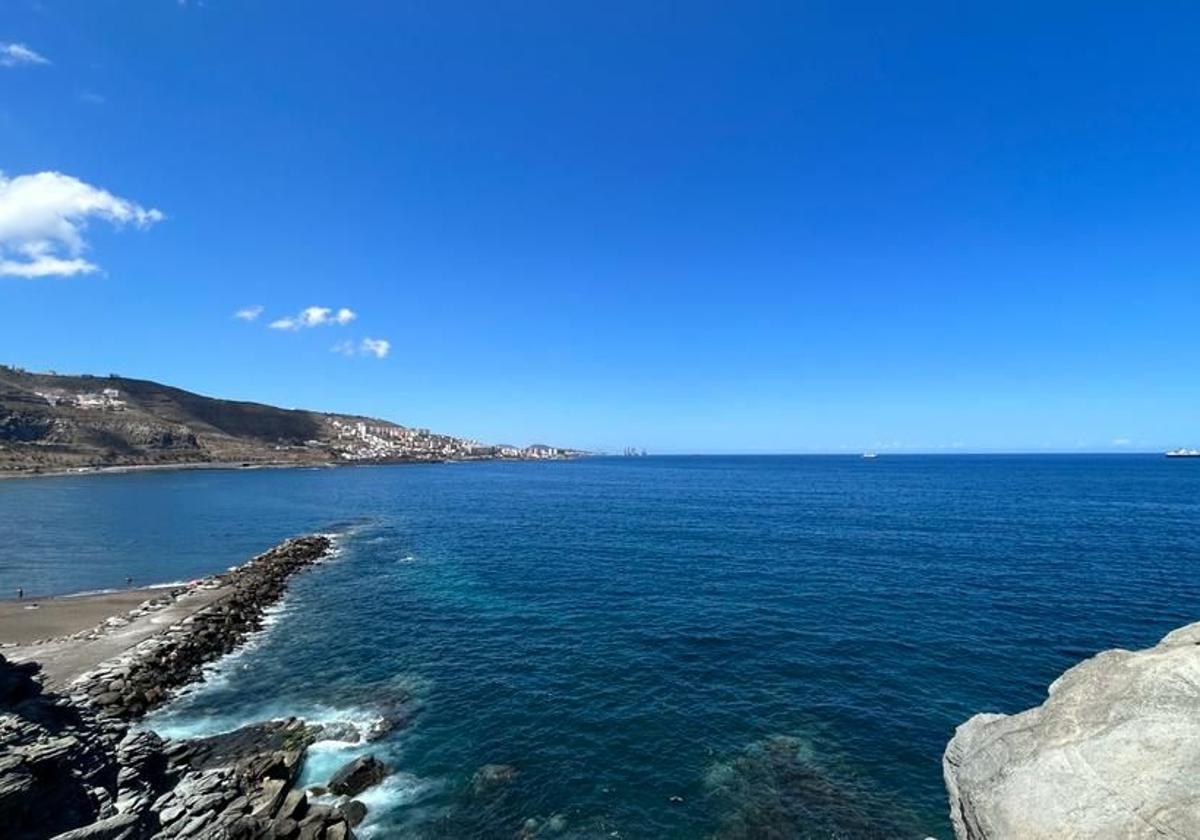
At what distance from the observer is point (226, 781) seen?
2530 centimetres

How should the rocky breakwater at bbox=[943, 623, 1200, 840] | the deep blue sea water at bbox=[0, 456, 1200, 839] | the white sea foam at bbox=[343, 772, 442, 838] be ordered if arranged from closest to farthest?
the rocky breakwater at bbox=[943, 623, 1200, 840]
the white sea foam at bbox=[343, 772, 442, 838]
the deep blue sea water at bbox=[0, 456, 1200, 839]

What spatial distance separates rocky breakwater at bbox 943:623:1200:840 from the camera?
11945 mm

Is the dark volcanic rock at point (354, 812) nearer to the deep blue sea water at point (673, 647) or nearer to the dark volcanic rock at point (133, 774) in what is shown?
the dark volcanic rock at point (133, 774)

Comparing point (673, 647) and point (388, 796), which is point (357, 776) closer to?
point (388, 796)

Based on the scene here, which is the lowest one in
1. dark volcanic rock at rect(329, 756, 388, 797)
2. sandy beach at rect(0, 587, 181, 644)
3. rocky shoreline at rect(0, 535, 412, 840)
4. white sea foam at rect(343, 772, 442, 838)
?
sandy beach at rect(0, 587, 181, 644)

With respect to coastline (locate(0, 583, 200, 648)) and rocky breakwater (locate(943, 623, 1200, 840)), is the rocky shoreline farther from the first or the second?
rocky breakwater (locate(943, 623, 1200, 840))

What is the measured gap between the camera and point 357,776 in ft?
86.6

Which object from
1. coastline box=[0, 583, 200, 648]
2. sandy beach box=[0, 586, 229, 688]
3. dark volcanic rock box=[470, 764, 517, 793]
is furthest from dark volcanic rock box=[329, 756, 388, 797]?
coastline box=[0, 583, 200, 648]

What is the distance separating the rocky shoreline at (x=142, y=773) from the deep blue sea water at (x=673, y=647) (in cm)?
172

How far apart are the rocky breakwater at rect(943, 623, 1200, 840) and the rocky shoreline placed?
2178 cm

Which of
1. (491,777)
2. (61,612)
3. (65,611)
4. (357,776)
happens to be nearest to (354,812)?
(357,776)

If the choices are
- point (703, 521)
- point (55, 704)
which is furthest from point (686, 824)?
point (703, 521)

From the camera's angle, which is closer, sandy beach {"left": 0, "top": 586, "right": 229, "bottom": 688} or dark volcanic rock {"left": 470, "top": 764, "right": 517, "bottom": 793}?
dark volcanic rock {"left": 470, "top": 764, "right": 517, "bottom": 793}

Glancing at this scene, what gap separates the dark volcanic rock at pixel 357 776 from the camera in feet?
84.7
